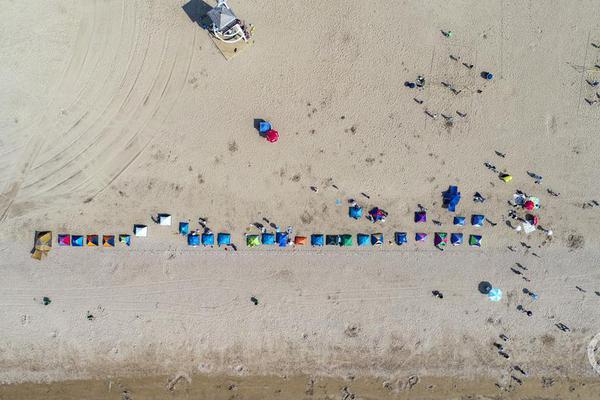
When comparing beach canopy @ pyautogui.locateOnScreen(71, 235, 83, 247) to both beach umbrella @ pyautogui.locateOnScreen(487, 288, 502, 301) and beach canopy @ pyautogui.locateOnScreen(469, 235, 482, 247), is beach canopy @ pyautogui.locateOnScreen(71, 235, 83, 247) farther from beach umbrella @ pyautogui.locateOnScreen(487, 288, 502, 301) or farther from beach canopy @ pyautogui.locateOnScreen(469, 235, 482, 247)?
beach umbrella @ pyautogui.locateOnScreen(487, 288, 502, 301)

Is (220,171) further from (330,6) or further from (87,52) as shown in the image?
(330,6)

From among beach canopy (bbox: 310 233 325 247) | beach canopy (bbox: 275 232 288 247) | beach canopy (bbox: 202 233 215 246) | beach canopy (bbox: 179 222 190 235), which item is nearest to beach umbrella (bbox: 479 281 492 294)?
beach canopy (bbox: 310 233 325 247)

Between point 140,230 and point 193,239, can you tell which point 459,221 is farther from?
point 140,230

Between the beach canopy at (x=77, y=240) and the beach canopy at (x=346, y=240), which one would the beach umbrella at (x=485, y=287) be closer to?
the beach canopy at (x=346, y=240)

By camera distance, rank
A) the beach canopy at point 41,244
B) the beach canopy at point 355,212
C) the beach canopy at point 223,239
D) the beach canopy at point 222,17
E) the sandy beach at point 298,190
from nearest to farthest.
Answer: the beach canopy at point 222,17, the beach canopy at point 41,244, the sandy beach at point 298,190, the beach canopy at point 223,239, the beach canopy at point 355,212

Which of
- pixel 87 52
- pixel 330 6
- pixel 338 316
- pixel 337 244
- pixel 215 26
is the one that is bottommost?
pixel 338 316

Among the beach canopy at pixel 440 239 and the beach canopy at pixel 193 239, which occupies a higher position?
the beach canopy at pixel 440 239

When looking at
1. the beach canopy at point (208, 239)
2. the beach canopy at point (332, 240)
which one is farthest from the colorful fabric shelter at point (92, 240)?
the beach canopy at point (332, 240)

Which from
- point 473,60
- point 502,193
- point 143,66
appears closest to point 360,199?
point 502,193
